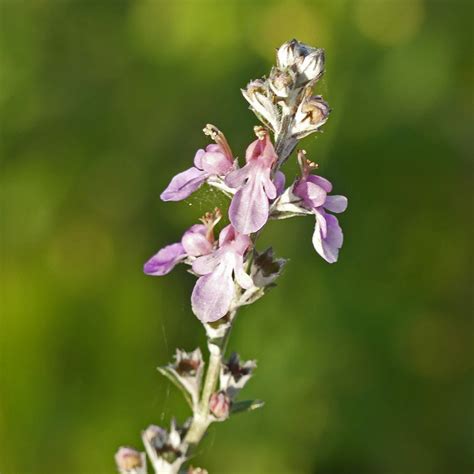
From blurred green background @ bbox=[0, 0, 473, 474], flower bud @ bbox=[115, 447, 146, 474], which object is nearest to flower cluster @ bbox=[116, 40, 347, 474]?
flower bud @ bbox=[115, 447, 146, 474]

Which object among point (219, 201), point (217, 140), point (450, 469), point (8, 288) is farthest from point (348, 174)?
point (217, 140)

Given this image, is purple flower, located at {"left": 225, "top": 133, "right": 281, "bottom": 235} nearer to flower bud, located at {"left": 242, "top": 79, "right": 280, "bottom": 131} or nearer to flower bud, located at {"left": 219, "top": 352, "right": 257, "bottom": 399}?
flower bud, located at {"left": 242, "top": 79, "right": 280, "bottom": 131}

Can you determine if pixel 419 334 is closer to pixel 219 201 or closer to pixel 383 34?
pixel 383 34

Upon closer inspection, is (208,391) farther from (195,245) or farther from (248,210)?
(248,210)

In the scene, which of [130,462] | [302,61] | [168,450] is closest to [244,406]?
[168,450]

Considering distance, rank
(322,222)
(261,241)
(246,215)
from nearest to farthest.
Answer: (246,215)
(322,222)
(261,241)

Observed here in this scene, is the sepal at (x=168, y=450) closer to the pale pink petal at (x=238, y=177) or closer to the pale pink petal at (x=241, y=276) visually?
the pale pink petal at (x=241, y=276)

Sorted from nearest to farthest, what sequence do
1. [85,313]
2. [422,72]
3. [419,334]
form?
[85,313]
[419,334]
[422,72]

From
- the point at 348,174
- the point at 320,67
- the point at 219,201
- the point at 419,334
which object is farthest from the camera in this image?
the point at 348,174
